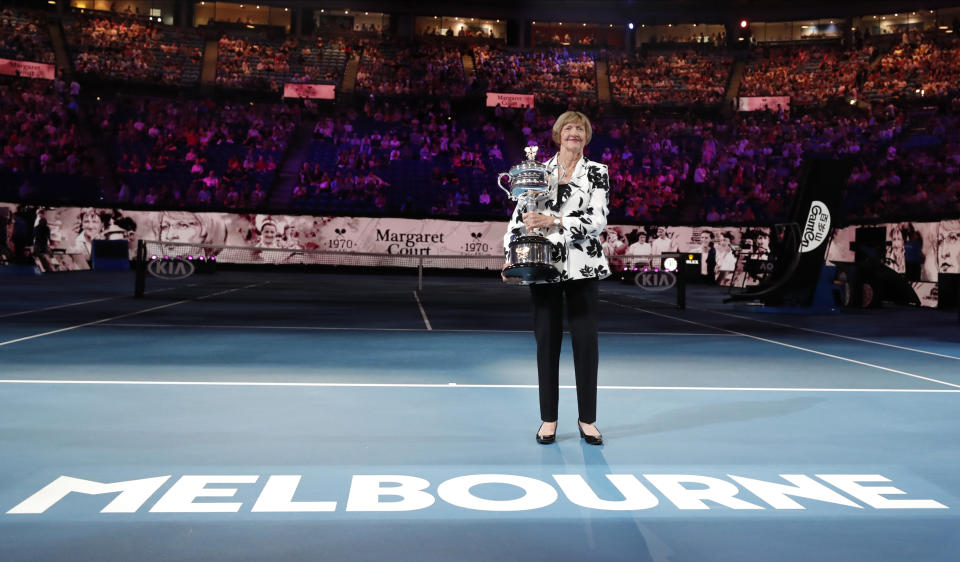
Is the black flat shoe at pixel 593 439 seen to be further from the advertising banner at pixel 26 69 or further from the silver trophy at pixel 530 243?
the advertising banner at pixel 26 69

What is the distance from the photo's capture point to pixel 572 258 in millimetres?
4867

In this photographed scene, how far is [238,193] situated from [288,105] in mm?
9360

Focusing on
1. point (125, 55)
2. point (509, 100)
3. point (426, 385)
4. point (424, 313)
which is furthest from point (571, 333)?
point (125, 55)

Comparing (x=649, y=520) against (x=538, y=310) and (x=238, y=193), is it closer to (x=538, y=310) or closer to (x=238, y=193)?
(x=538, y=310)

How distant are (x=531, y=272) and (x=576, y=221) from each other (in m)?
0.39

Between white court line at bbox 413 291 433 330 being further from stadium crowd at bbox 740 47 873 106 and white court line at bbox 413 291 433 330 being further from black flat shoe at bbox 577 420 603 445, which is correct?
stadium crowd at bbox 740 47 873 106

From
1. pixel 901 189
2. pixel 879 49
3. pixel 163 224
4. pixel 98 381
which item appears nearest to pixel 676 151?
pixel 901 189

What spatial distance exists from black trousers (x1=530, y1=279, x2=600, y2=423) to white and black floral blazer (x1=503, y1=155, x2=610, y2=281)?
0.42ft

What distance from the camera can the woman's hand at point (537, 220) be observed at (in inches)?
186

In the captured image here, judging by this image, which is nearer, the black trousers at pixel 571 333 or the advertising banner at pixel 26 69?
the black trousers at pixel 571 333

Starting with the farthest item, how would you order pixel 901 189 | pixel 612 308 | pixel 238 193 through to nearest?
pixel 238 193 → pixel 901 189 → pixel 612 308

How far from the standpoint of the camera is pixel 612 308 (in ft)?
63.0

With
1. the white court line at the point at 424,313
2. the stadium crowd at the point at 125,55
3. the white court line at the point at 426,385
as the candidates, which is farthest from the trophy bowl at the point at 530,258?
the stadium crowd at the point at 125,55

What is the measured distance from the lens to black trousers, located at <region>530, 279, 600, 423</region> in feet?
16.5
